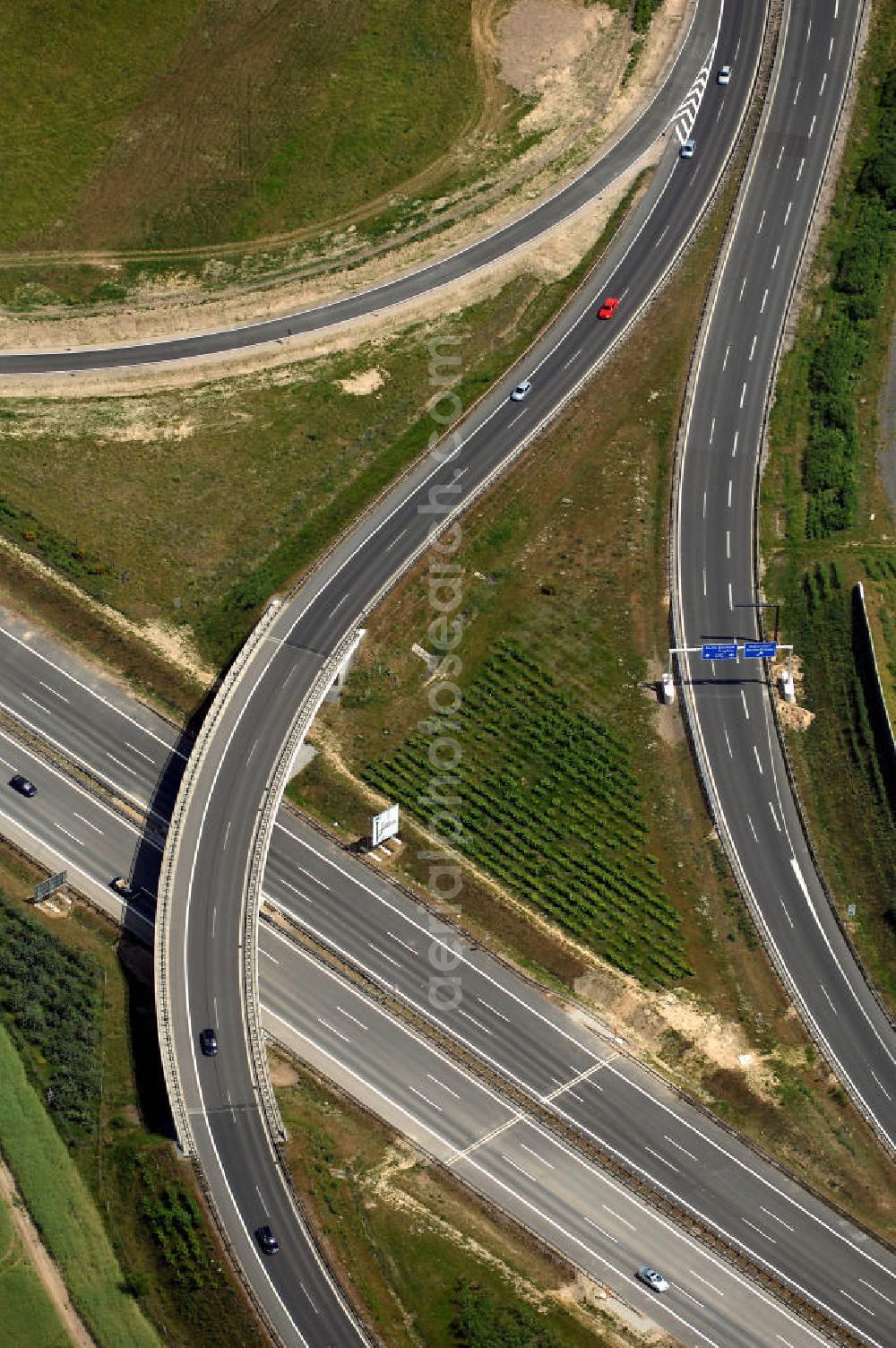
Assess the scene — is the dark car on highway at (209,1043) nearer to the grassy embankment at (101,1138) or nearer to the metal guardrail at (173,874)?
the metal guardrail at (173,874)

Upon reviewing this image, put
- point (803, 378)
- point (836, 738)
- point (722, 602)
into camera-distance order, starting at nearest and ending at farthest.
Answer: point (836, 738), point (722, 602), point (803, 378)

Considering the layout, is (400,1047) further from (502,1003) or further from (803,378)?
(803,378)

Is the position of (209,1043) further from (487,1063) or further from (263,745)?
(263,745)

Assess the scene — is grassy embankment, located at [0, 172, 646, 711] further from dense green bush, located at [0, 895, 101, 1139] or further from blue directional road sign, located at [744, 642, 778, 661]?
blue directional road sign, located at [744, 642, 778, 661]

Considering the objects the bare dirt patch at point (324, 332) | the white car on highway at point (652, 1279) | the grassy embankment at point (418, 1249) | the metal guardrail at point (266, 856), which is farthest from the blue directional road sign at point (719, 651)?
the bare dirt patch at point (324, 332)

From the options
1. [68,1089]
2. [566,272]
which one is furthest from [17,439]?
[68,1089]

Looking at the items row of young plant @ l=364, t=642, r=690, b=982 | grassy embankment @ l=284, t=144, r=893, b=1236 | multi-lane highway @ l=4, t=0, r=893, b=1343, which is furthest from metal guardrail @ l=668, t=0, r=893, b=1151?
row of young plant @ l=364, t=642, r=690, b=982

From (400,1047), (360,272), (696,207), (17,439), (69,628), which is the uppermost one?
(696,207)
